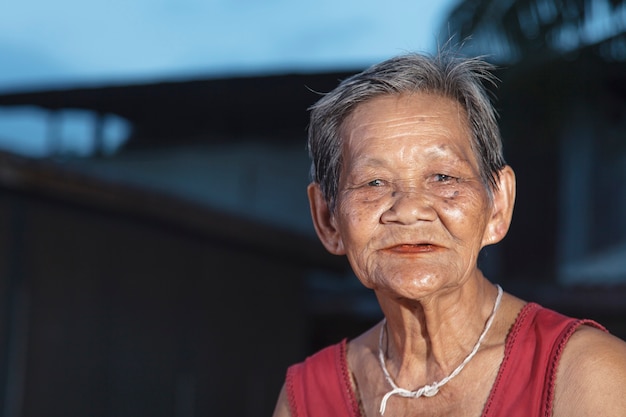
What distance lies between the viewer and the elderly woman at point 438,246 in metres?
1.95

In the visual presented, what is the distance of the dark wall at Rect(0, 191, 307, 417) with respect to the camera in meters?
6.26

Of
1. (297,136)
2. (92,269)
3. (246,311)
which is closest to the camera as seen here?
(92,269)

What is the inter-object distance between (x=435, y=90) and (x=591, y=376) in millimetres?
703

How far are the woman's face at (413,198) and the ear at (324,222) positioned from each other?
151 millimetres

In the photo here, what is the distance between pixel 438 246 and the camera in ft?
6.52

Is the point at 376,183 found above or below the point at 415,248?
above

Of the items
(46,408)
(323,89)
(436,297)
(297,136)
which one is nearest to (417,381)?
(436,297)

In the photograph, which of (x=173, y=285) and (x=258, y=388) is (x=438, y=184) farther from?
(x=258, y=388)

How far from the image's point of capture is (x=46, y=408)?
6.39 metres

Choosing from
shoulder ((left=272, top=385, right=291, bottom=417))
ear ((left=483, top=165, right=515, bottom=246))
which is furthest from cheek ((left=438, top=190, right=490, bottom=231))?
shoulder ((left=272, top=385, right=291, bottom=417))

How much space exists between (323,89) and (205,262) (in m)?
3.09

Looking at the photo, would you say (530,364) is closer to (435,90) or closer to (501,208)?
(501,208)

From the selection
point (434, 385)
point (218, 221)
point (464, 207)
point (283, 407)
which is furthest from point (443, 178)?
point (218, 221)

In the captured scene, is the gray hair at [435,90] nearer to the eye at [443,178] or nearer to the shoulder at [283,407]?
the eye at [443,178]
